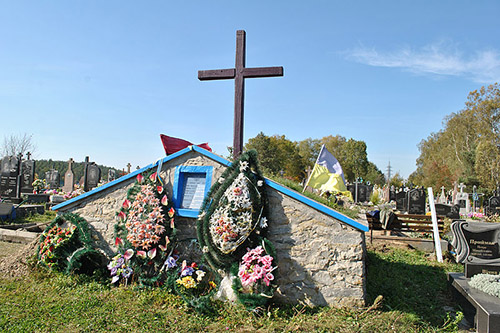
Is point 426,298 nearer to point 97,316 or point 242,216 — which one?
point 242,216

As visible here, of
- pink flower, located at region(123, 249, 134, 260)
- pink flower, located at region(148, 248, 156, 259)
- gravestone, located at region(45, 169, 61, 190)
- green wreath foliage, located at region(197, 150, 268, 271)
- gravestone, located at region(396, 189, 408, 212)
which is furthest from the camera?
gravestone, located at region(45, 169, 61, 190)

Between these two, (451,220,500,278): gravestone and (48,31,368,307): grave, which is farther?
(451,220,500,278): gravestone

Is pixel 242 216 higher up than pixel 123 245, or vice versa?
pixel 242 216

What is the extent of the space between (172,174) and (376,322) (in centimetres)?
396

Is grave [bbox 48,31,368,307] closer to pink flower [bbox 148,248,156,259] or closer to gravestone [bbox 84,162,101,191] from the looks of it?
pink flower [bbox 148,248,156,259]

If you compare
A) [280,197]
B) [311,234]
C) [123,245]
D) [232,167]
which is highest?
[232,167]

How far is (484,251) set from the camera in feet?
22.0

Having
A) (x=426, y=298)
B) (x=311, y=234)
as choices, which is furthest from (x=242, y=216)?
(x=426, y=298)

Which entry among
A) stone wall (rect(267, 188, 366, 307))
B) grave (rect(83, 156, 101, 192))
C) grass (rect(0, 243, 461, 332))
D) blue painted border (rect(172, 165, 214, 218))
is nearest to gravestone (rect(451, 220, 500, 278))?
grass (rect(0, 243, 461, 332))

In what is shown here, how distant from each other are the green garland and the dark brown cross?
3.07 metres

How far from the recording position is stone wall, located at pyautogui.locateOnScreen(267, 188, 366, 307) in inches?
202

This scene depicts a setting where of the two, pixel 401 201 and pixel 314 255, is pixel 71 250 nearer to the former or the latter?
pixel 314 255

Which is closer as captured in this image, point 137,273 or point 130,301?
point 130,301

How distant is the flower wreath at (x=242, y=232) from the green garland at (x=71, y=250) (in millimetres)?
2172
